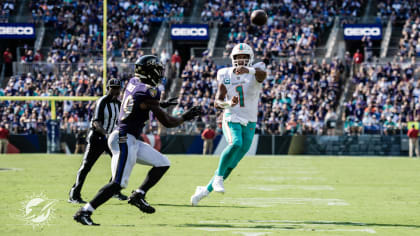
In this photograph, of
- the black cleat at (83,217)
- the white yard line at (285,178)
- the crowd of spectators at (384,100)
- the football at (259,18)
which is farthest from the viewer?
the crowd of spectators at (384,100)

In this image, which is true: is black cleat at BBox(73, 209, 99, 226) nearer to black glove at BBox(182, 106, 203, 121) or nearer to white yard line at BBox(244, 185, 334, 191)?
black glove at BBox(182, 106, 203, 121)

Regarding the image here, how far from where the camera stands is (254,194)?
1041cm

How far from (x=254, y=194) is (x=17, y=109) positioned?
791 inches

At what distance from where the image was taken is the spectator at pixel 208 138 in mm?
26797

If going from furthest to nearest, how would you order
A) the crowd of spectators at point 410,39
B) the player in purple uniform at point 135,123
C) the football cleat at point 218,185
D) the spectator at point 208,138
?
the crowd of spectators at point 410,39 → the spectator at point 208,138 → the football cleat at point 218,185 → the player in purple uniform at point 135,123

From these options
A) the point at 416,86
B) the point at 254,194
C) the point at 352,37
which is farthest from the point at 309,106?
the point at 254,194

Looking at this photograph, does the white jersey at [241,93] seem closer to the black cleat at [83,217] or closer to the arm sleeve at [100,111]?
the arm sleeve at [100,111]

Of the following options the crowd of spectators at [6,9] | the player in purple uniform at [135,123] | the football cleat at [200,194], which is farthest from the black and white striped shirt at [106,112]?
the crowd of spectators at [6,9]

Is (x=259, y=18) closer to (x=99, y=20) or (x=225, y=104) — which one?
(x=225, y=104)

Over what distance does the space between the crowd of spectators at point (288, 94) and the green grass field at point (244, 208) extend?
12970mm

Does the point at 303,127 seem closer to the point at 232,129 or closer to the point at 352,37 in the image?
the point at 352,37

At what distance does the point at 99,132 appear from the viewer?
9.23 meters

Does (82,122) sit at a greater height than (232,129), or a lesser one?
lesser

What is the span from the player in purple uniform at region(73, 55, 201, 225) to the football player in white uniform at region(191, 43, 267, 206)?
127cm
